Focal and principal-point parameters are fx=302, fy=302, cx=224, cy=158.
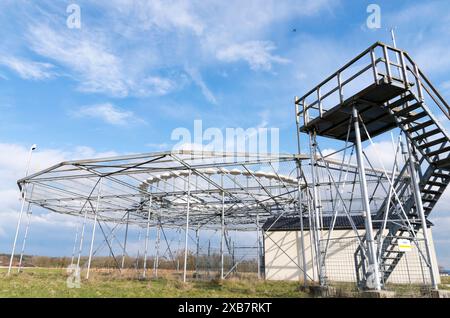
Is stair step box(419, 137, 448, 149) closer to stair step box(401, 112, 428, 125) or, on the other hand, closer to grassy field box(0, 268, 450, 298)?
stair step box(401, 112, 428, 125)

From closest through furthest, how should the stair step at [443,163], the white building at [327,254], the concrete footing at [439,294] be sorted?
the concrete footing at [439,294] < the stair step at [443,163] < the white building at [327,254]

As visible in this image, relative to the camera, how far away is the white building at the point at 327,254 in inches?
741

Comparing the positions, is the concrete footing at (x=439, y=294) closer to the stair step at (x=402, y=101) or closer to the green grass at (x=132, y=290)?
the green grass at (x=132, y=290)

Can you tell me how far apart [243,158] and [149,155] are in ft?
13.9

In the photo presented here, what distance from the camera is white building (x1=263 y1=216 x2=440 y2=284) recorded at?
18.8 m

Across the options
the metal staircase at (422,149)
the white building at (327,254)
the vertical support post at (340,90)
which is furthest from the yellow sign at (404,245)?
the white building at (327,254)

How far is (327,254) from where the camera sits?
20234 mm

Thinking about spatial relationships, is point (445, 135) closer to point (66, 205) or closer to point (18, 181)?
point (18, 181)

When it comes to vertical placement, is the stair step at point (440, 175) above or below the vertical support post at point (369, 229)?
above

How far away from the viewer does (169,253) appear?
26859 mm

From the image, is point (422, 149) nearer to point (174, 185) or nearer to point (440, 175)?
point (440, 175)

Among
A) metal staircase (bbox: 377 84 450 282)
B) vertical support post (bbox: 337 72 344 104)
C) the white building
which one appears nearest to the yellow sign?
metal staircase (bbox: 377 84 450 282)

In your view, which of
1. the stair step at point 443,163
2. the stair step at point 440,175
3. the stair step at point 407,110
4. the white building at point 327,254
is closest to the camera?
the stair step at point 407,110
